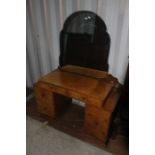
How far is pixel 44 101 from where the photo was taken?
1906mm

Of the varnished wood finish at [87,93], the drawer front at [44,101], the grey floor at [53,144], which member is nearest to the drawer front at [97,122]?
the varnished wood finish at [87,93]

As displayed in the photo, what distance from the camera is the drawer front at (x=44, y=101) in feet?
6.01

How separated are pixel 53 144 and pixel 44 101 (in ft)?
1.65

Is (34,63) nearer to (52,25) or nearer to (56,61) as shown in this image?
(56,61)

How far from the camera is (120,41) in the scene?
178 centimetres

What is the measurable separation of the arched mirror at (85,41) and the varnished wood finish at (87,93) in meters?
0.11

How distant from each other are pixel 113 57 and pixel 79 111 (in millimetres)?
849

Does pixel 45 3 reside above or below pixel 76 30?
above

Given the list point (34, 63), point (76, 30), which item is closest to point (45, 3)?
point (76, 30)

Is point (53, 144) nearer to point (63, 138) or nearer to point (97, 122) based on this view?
point (63, 138)

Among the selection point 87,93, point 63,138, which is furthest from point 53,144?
point 87,93

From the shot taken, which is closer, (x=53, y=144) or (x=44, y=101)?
(x=53, y=144)

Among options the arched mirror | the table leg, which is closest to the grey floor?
the table leg

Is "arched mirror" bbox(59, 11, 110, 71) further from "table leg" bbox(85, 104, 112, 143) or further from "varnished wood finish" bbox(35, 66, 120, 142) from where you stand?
"table leg" bbox(85, 104, 112, 143)
